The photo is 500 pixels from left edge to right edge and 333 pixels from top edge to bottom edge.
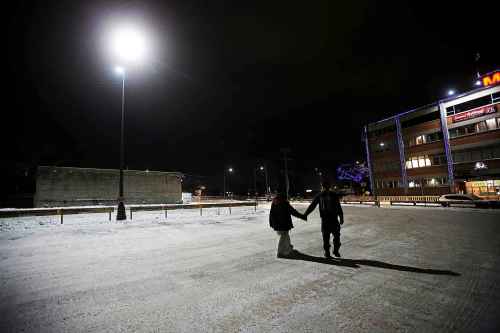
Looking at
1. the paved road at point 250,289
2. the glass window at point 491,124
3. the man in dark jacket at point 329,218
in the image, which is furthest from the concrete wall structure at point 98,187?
the glass window at point 491,124

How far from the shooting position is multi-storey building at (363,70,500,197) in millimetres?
31547

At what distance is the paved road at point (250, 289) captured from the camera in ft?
9.90

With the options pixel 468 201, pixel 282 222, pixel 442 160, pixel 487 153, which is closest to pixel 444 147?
pixel 442 160

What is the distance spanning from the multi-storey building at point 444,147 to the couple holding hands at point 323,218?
27.3m

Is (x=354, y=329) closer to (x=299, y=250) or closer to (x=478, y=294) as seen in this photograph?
(x=478, y=294)

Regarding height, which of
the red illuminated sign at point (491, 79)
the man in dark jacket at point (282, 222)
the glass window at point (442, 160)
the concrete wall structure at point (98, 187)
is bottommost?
the man in dark jacket at point (282, 222)

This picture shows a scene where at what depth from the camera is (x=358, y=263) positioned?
17.9 ft

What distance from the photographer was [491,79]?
3109 cm

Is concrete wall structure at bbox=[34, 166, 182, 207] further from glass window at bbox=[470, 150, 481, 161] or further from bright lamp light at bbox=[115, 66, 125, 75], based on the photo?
glass window at bbox=[470, 150, 481, 161]

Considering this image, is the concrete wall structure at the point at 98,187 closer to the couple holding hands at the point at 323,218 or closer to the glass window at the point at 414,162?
the couple holding hands at the point at 323,218

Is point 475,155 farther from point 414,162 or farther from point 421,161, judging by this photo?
point 414,162

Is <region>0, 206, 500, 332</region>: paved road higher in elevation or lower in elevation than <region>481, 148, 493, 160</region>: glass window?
lower

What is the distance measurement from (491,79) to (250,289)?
42.4 meters

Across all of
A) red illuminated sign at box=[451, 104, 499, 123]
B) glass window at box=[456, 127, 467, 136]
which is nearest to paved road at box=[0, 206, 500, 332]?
red illuminated sign at box=[451, 104, 499, 123]
